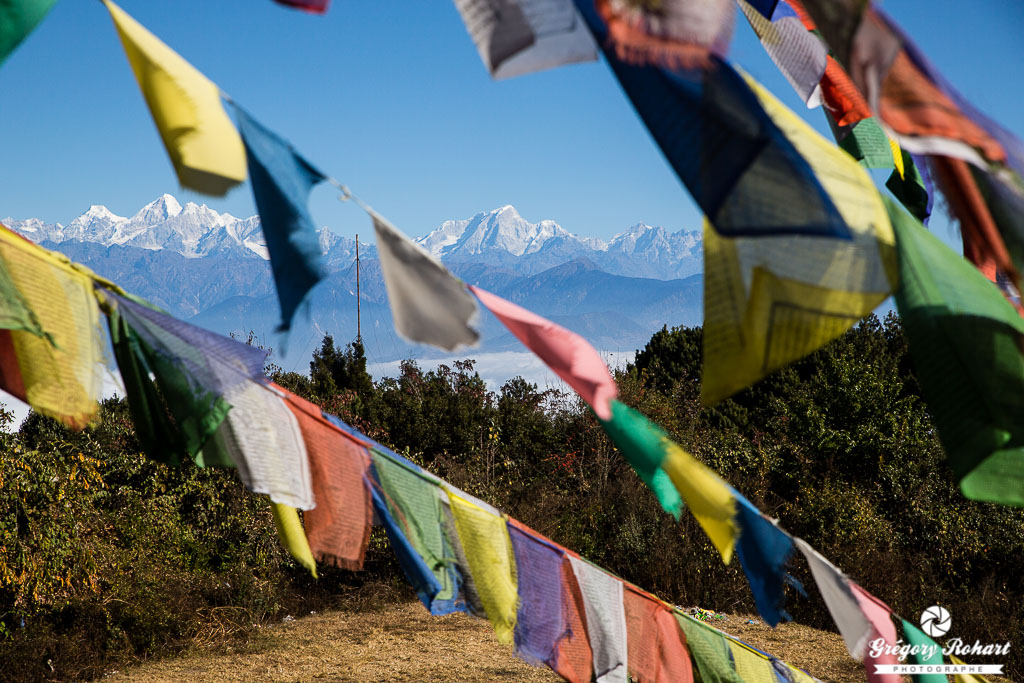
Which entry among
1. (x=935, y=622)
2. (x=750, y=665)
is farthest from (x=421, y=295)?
(x=935, y=622)

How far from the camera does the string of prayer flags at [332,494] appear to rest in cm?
248

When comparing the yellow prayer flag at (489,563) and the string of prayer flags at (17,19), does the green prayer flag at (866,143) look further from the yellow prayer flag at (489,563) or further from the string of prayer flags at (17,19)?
the string of prayer flags at (17,19)

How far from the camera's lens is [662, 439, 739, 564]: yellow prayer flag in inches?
91.7

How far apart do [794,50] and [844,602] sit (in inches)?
74.6

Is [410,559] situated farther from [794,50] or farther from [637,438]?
[794,50]

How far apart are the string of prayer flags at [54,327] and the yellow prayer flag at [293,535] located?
27.2 inches

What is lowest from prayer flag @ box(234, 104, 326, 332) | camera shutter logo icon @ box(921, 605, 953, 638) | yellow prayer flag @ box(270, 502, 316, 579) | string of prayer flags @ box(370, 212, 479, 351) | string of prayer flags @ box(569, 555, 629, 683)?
camera shutter logo icon @ box(921, 605, 953, 638)

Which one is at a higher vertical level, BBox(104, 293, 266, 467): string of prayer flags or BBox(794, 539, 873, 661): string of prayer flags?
BBox(104, 293, 266, 467): string of prayer flags

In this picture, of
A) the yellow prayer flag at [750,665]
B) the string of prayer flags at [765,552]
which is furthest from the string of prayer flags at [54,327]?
the yellow prayer flag at [750,665]

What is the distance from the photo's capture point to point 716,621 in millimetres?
12305

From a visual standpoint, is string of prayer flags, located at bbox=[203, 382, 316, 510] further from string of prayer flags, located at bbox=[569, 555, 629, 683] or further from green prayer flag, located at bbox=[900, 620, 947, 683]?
green prayer flag, located at bbox=[900, 620, 947, 683]

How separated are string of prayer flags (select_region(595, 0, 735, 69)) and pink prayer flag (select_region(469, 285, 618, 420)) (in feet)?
2.26

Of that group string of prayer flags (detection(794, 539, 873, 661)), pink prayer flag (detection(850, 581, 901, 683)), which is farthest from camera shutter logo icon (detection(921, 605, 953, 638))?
string of prayer flags (detection(794, 539, 873, 661))

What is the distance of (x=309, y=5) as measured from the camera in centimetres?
152
